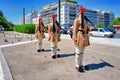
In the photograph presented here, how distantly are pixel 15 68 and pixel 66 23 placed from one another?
129454 millimetres

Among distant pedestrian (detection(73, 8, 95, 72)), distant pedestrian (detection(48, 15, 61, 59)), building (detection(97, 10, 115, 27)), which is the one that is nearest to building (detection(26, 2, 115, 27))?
building (detection(97, 10, 115, 27))

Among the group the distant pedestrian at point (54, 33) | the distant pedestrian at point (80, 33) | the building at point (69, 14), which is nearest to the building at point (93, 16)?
the building at point (69, 14)

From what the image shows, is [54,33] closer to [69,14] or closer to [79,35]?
[79,35]

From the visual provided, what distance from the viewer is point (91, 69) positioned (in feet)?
23.3

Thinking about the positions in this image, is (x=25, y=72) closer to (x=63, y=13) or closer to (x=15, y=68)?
(x=15, y=68)

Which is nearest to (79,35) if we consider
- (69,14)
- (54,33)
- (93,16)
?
(54,33)

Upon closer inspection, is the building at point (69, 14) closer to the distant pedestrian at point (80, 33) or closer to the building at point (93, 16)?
the building at point (93, 16)

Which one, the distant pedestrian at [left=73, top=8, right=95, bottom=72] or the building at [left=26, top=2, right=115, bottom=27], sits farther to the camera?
the building at [left=26, top=2, right=115, bottom=27]

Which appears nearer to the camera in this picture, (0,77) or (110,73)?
(0,77)

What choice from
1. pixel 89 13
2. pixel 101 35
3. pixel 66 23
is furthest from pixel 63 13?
pixel 101 35

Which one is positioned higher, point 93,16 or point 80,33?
point 93,16

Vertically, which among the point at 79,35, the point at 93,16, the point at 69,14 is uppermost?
the point at 69,14

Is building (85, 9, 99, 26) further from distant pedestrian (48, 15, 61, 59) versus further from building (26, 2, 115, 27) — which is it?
distant pedestrian (48, 15, 61, 59)

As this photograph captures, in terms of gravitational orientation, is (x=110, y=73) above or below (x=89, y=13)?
below
